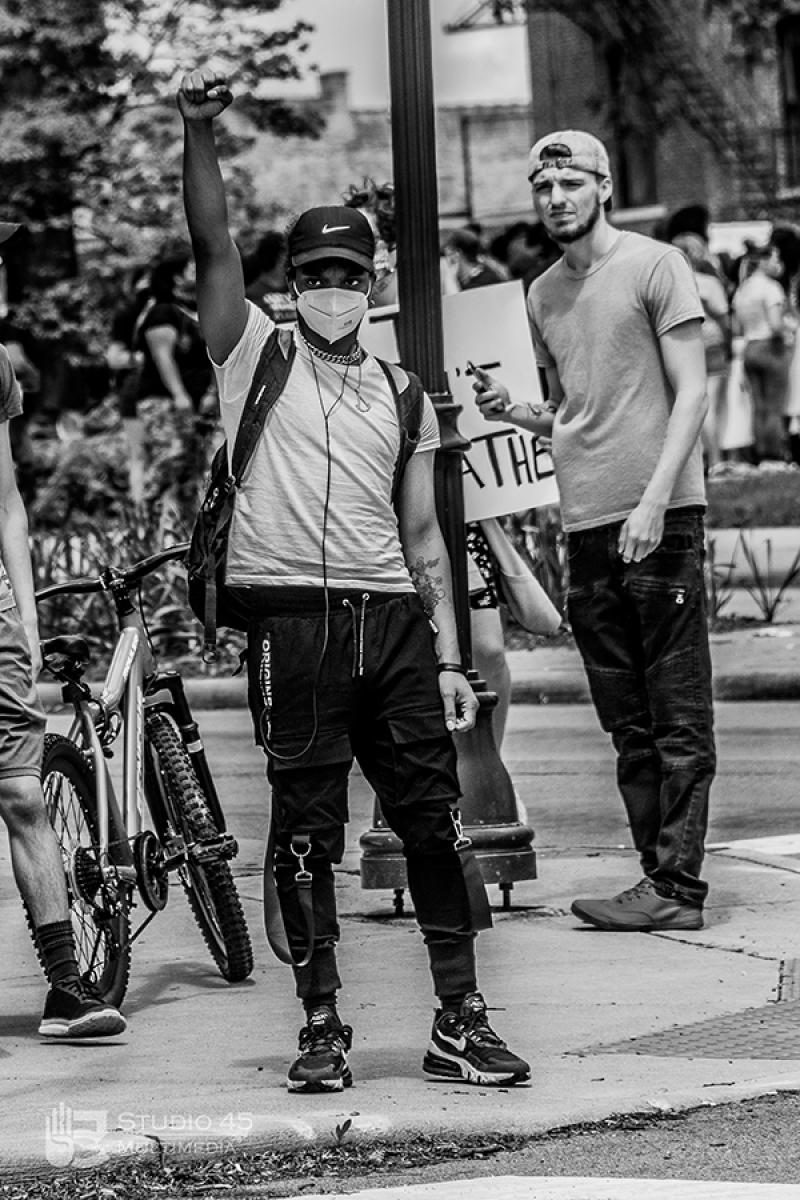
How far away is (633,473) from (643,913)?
1228 mm

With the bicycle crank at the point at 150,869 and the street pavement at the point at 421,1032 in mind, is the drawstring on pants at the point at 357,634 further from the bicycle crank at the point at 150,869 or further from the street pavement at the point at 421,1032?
the bicycle crank at the point at 150,869

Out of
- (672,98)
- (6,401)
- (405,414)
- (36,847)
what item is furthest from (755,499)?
(672,98)

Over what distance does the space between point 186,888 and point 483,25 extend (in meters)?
32.6

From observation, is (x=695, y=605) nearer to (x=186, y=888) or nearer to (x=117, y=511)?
(x=186, y=888)

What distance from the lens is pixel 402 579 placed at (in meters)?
5.44

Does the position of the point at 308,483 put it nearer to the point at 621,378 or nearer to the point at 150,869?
the point at 150,869

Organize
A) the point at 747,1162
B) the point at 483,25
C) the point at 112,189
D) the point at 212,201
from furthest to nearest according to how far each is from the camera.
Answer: the point at 483,25 → the point at 112,189 → the point at 212,201 → the point at 747,1162

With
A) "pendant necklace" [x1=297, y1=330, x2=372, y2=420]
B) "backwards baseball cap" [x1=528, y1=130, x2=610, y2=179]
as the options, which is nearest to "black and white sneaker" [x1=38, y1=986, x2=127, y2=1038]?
"pendant necklace" [x1=297, y1=330, x2=372, y2=420]

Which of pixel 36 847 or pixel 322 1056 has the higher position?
pixel 36 847

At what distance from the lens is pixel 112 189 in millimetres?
21469

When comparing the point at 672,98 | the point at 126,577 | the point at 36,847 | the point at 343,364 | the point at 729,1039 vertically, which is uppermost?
the point at 672,98

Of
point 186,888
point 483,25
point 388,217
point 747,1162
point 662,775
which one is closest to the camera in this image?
point 747,1162

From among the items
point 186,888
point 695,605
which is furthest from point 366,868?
point 695,605

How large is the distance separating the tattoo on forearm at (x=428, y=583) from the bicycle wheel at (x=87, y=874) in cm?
114
